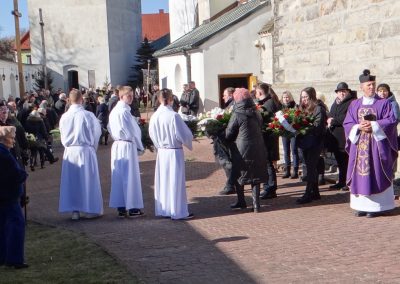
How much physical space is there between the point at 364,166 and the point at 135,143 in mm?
3644

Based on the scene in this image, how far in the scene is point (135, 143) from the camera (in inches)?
382

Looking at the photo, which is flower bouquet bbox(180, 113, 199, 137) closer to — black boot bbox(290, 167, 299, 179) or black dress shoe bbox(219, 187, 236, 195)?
black dress shoe bbox(219, 187, 236, 195)

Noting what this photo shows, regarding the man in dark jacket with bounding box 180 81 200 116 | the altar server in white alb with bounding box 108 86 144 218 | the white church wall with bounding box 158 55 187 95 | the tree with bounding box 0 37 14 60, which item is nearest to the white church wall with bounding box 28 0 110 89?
the white church wall with bounding box 158 55 187 95

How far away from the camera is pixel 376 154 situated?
881 centimetres

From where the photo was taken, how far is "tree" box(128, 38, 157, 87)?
5107 cm

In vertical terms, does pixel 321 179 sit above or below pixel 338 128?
below

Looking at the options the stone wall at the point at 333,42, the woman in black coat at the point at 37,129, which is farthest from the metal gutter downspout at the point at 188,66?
the stone wall at the point at 333,42

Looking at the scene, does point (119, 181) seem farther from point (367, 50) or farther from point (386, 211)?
point (367, 50)

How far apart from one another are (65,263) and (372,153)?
471 cm

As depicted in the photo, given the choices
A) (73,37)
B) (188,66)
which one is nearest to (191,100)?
(188,66)

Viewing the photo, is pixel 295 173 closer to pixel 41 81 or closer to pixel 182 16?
pixel 182 16

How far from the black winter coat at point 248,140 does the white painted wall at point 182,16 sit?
1403 inches

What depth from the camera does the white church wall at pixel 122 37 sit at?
49219 mm

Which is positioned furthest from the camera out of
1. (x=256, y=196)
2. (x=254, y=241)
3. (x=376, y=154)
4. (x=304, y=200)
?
(x=304, y=200)
